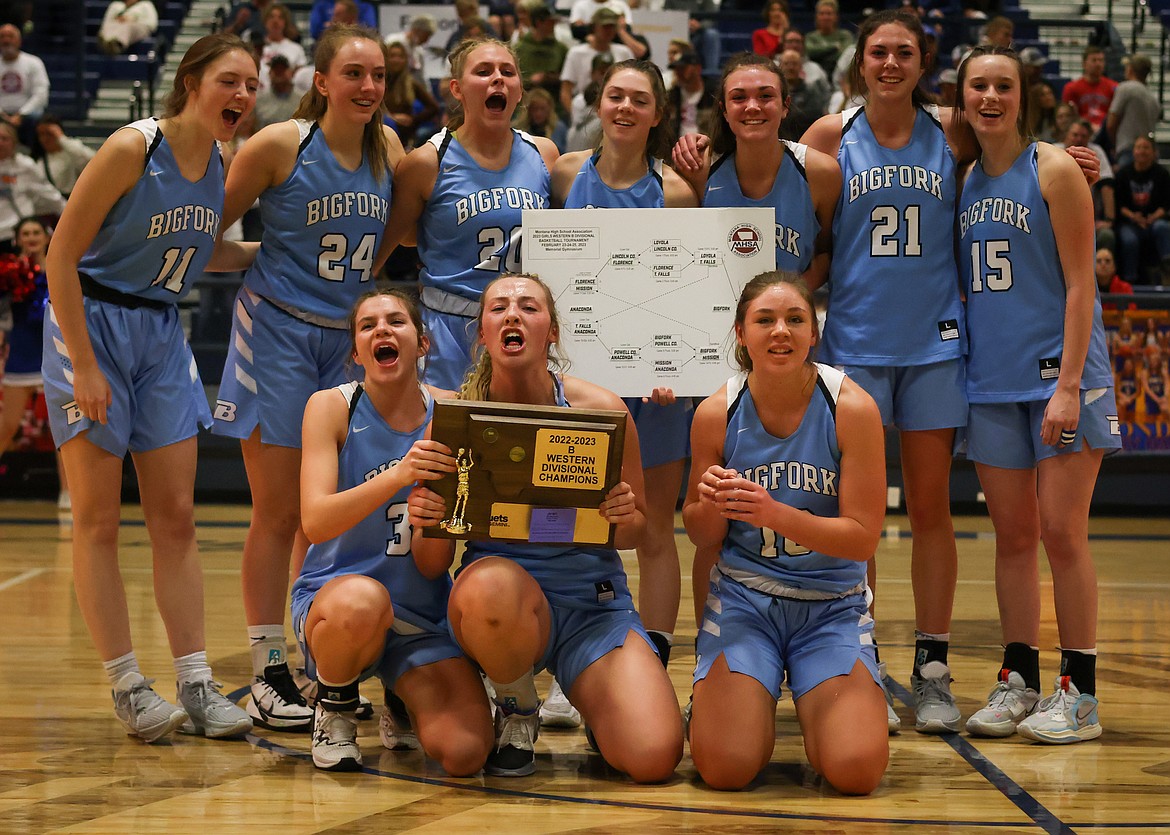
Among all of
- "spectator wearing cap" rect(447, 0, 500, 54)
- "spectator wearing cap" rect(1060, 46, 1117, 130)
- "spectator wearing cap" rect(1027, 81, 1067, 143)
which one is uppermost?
"spectator wearing cap" rect(447, 0, 500, 54)

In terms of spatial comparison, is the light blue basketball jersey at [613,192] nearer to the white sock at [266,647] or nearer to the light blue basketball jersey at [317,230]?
the light blue basketball jersey at [317,230]

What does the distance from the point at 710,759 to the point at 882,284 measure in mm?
1447

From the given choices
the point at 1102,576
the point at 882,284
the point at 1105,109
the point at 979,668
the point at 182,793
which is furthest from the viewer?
the point at 1105,109

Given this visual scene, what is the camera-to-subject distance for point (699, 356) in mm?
4066

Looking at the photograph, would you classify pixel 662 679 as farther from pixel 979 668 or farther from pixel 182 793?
pixel 979 668

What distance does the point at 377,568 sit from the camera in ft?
11.7

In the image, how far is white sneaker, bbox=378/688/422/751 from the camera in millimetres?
3676

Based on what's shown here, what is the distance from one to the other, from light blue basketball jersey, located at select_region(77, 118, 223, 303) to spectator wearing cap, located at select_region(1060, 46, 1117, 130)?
9.10m

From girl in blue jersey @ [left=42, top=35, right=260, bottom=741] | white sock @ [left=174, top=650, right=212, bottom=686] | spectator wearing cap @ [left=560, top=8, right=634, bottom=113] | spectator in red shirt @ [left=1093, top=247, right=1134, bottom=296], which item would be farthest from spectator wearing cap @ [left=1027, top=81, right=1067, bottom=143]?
white sock @ [left=174, top=650, right=212, bottom=686]

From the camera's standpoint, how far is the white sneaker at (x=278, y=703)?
3863 mm

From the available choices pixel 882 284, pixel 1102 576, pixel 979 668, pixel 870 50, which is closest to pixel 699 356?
pixel 882 284

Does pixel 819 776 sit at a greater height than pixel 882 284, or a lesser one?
lesser

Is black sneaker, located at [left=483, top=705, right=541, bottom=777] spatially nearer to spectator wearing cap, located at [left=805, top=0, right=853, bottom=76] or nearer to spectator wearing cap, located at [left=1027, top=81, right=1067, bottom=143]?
spectator wearing cap, located at [left=1027, top=81, right=1067, bottom=143]

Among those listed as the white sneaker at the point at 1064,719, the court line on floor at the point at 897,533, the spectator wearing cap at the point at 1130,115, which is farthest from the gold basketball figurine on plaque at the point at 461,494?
the spectator wearing cap at the point at 1130,115
